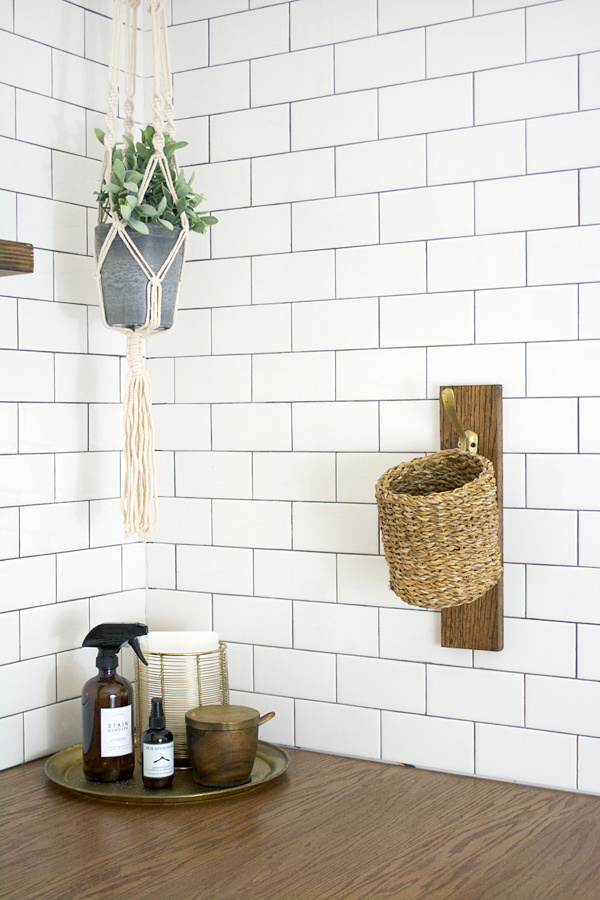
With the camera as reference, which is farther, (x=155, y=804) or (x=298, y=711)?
(x=298, y=711)

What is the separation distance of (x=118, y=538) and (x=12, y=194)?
0.62 metres

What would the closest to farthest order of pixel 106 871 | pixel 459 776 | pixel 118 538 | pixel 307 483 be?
pixel 106 871 → pixel 459 776 → pixel 307 483 → pixel 118 538

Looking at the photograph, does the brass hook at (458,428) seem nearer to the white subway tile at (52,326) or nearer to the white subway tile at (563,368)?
the white subway tile at (563,368)

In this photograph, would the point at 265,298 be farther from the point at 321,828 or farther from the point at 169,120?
the point at 321,828

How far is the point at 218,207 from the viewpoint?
157 cm

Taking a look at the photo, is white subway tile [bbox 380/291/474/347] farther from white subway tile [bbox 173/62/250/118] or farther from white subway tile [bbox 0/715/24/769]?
white subway tile [bbox 0/715/24/769]

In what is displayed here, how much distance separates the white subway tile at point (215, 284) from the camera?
5.07ft

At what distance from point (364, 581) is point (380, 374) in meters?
0.34

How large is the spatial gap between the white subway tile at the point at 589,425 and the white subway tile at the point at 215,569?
1.99 ft

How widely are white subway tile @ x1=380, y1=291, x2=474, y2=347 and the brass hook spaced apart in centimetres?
11

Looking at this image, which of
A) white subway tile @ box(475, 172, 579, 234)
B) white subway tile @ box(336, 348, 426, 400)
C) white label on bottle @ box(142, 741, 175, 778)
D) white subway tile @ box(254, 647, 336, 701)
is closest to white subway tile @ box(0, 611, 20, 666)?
white label on bottle @ box(142, 741, 175, 778)

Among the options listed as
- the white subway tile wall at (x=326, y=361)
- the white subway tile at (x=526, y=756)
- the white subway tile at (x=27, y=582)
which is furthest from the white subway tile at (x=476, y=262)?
the white subway tile at (x=27, y=582)

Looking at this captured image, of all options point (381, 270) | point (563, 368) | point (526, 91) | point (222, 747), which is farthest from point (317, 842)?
point (526, 91)

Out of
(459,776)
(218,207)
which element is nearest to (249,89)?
(218,207)
